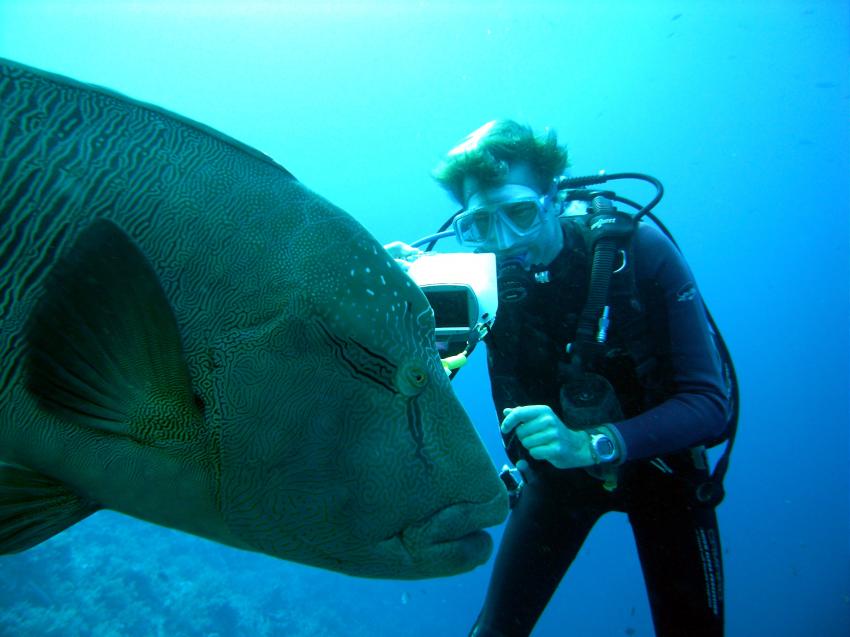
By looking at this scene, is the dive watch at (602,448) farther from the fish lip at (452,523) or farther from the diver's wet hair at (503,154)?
the diver's wet hair at (503,154)

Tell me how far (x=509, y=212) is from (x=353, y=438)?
9.58 feet

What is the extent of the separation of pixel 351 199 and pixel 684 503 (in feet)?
205

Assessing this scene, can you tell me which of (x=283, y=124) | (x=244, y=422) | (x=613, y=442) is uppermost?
(x=283, y=124)

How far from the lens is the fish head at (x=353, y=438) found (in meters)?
1.03

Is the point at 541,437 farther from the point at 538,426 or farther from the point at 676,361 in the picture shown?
the point at 676,361

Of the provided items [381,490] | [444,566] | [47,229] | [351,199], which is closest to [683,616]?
[444,566]

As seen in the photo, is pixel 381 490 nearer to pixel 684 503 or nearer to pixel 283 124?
pixel 684 503

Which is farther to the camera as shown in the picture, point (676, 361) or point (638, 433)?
point (676, 361)

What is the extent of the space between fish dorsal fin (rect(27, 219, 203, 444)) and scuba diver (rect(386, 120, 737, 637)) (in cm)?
232

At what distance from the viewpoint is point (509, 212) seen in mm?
3621

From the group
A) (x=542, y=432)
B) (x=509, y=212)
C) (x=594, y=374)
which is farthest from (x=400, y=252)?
(x=594, y=374)

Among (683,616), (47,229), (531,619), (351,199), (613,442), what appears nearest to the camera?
(47,229)

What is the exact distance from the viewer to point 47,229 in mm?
988

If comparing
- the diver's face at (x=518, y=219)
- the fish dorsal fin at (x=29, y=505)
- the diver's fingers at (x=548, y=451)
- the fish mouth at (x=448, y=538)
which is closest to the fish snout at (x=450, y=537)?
the fish mouth at (x=448, y=538)
